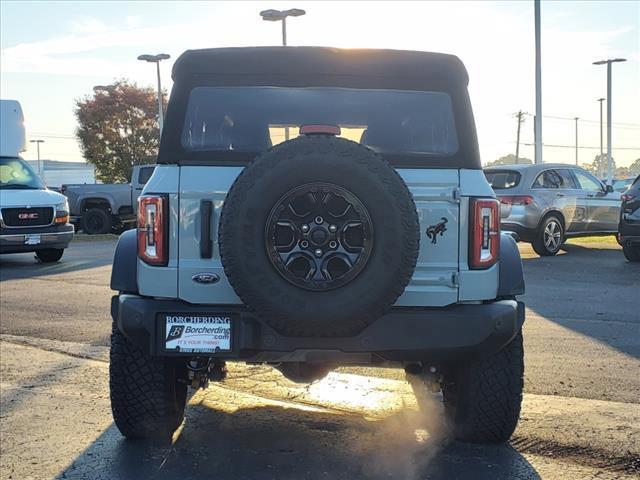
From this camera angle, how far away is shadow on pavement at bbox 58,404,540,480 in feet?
11.4

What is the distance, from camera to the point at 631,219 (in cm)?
1162

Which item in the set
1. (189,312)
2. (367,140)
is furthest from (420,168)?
(189,312)

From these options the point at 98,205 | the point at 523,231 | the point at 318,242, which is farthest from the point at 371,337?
the point at 98,205

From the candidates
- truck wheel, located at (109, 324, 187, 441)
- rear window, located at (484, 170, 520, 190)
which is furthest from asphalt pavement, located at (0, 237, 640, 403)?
truck wheel, located at (109, 324, 187, 441)

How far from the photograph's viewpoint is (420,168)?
3555mm

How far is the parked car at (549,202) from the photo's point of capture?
12766 mm

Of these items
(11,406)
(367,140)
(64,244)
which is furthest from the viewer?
(64,244)

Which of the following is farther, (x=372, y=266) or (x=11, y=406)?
(x=11, y=406)

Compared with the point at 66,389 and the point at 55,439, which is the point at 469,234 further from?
the point at 66,389

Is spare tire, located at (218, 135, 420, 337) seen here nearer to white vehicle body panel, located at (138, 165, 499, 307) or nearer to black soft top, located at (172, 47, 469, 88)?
white vehicle body panel, located at (138, 165, 499, 307)

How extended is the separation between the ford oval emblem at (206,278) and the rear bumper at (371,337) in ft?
0.41

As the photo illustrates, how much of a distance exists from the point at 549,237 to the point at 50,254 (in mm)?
9078

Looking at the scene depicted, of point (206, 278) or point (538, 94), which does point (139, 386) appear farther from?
point (538, 94)

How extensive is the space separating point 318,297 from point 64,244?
11211 mm
